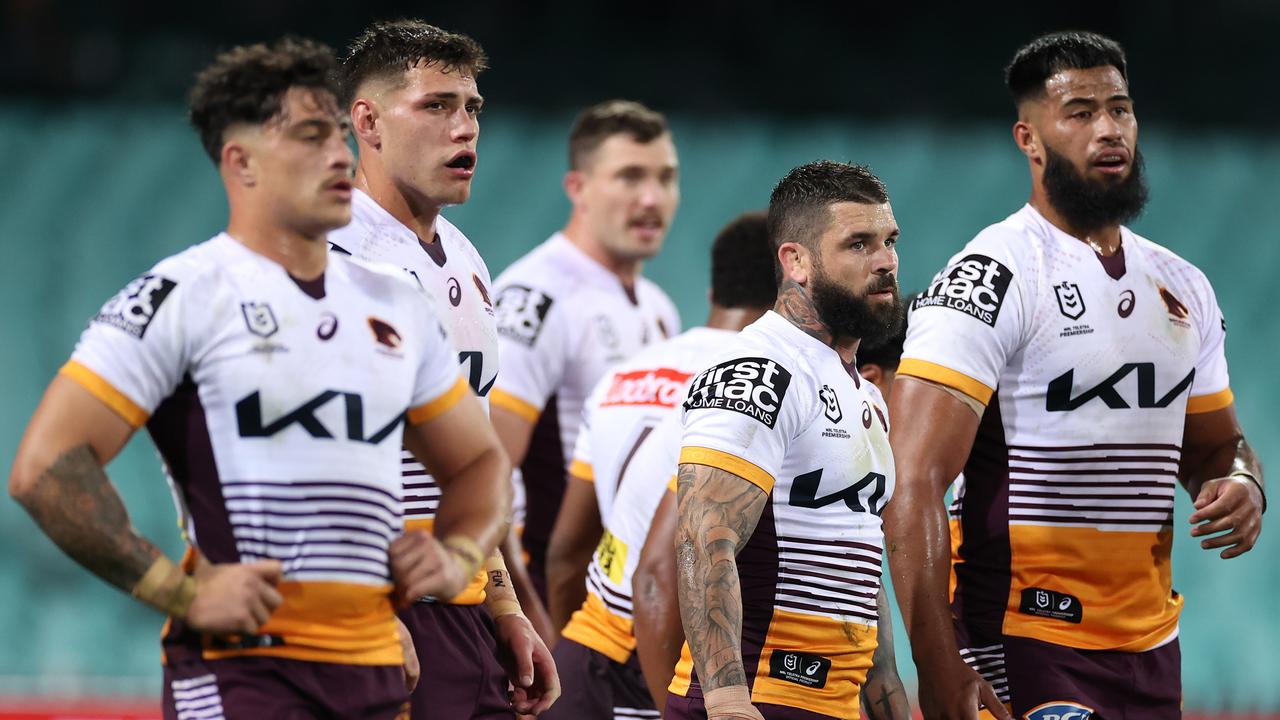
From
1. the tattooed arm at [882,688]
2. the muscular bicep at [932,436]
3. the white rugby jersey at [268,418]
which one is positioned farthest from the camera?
the muscular bicep at [932,436]

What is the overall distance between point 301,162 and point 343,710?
108 cm

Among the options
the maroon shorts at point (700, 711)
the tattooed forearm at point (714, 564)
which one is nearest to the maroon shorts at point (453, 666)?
the maroon shorts at point (700, 711)

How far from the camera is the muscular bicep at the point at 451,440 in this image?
3.30 metres

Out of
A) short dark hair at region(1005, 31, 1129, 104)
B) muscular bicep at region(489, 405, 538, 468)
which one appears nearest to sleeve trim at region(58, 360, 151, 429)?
short dark hair at region(1005, 31, 1129, 104)

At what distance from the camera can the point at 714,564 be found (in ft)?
11.9

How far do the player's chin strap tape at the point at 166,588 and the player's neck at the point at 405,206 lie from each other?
143cm

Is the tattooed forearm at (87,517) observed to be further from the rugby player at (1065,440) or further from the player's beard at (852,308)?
the rugby player at (1065,440)

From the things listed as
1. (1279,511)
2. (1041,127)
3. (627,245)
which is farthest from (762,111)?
(1041,127)

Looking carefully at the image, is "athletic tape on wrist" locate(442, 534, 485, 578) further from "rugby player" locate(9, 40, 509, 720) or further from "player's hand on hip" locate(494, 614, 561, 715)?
"player's hand on hip" locate(494, 614, 561, 715)

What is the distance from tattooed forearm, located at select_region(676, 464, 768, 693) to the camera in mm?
3600

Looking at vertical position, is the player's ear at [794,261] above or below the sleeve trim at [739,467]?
above

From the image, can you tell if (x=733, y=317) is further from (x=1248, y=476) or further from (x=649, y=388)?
(x=1248, y=476)

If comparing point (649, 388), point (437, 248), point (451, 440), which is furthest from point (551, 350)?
point (451, 440)

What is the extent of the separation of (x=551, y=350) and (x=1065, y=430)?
2.66 meters
